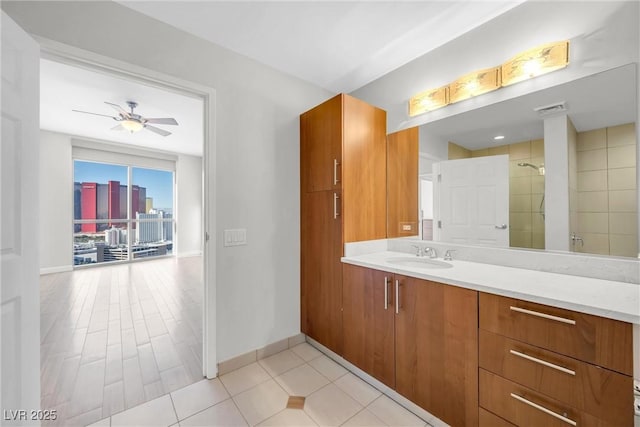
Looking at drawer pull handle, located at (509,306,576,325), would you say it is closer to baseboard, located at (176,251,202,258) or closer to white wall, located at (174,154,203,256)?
white wall, located at (174,154,203,256)

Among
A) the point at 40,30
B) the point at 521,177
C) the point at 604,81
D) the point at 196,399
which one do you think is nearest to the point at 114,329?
the point at 196,399

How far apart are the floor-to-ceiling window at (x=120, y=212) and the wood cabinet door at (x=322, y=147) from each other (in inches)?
216

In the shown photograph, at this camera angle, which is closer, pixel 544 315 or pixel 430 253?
pixel 544 315

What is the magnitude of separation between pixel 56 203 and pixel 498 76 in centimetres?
694

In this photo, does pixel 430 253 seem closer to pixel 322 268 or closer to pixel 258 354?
pixel 322 268

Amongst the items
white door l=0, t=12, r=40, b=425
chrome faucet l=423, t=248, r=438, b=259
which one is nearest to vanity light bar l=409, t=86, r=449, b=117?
chrome faucet l=423, t=248, r=438, b=259

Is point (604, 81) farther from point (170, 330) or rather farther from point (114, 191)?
point (114, 191)

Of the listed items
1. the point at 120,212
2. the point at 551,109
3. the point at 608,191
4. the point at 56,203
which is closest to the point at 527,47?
the point at 551,109

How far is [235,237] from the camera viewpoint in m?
1.98

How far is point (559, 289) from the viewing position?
110 centimetres

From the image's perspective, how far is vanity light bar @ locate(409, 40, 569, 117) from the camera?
55.8 inches

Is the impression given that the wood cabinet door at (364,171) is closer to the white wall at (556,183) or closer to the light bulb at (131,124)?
the white wall at (556,183)

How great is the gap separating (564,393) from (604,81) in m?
1.53

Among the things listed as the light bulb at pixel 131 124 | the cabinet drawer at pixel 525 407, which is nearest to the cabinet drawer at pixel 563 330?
the cabinet drawer at pixel 525 407
